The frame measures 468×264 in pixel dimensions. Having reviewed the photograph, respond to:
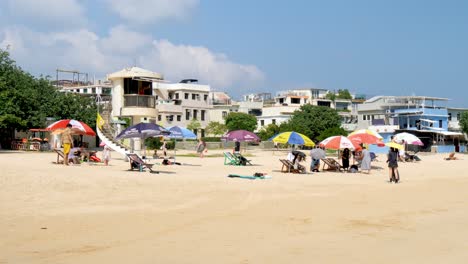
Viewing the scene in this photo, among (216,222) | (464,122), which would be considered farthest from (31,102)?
(464,122)

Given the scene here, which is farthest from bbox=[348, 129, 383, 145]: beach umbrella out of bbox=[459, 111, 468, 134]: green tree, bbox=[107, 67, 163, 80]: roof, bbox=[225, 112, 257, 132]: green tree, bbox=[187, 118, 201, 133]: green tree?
bbox=[225, 112, 257, 132]: green tree

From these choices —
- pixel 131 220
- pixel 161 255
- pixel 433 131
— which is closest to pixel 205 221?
pixel 131 220

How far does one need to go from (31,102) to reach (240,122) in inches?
1613

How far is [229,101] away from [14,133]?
58585mm

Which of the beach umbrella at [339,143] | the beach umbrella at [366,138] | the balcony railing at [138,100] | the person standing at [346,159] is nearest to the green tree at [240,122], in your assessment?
the balcony railing at [138,100]

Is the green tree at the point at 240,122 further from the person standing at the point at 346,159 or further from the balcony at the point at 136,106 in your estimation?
the person standing at the point at 346,159

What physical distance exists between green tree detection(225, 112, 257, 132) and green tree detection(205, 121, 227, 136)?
1.92 m

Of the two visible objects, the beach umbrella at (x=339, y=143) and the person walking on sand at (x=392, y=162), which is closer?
the person walking on sand at (x=392, y=162)

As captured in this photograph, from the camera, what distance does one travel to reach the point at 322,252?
9.48m

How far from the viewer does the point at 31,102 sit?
172 feet

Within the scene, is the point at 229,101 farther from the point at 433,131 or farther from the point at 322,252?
the point at 322,252

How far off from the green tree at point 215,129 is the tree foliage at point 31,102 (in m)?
27.4

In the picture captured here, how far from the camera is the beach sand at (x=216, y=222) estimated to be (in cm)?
920

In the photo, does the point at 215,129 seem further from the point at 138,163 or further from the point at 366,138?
the point at 138,163
